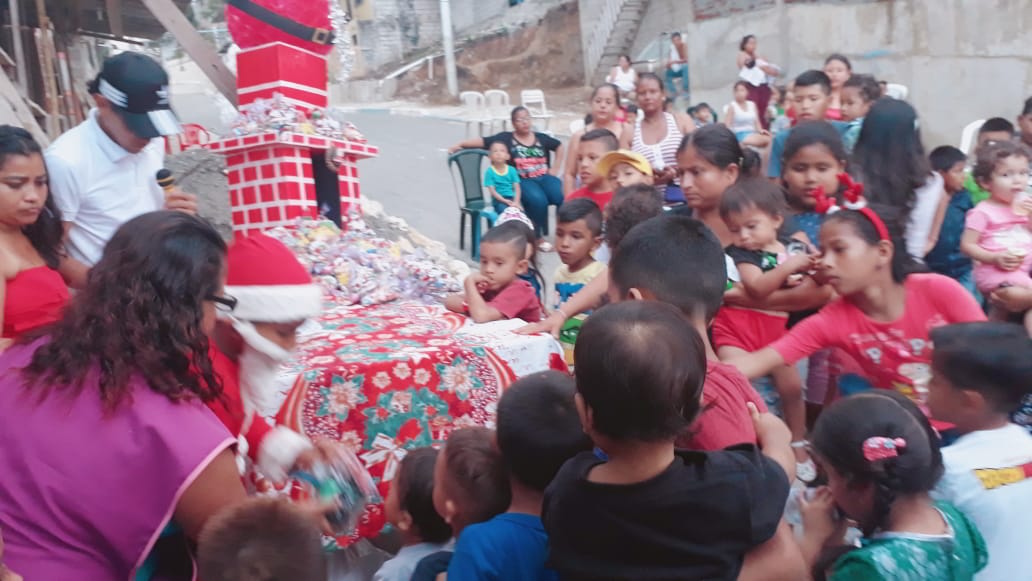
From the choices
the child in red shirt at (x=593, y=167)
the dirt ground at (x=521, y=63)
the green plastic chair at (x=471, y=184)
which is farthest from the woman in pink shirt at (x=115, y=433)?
the dirt ground at (x=521, y=63)

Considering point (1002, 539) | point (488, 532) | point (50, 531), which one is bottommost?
point (1002, 539)

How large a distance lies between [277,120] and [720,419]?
3.79 metres

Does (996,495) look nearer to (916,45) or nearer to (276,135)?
(276,135)

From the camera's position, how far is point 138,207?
3543mm

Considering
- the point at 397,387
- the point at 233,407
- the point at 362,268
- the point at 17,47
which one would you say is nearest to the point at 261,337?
the point at 233,407

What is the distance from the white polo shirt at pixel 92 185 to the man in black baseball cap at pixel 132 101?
50 mm

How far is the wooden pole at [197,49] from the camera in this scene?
211 inches

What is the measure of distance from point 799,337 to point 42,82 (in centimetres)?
913

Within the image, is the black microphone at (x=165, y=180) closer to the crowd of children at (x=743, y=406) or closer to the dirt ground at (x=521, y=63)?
the crowd of children at (x=743, y=406)

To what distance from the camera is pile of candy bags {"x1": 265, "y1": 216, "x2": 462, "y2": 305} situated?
4.28m

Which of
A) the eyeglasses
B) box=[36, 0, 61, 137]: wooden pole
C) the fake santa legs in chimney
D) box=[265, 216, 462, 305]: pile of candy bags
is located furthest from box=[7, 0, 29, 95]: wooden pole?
the eyeglasses

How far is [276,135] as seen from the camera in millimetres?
4898

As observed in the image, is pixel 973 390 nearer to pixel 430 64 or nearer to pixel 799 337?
pixel 799 337

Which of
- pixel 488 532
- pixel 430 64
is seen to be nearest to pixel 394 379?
pixel 488 532
